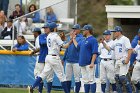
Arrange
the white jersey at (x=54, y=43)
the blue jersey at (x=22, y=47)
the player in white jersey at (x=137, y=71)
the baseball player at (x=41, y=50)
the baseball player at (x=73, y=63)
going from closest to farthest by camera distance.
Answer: the white jersey at (x=54, y=43) < the baseball player at (x=41, y=50) < the baseball player at (x=73, y=63) < the player in white jersey at (x=137, y=71) < the blue jersey at (x=22, y=47)

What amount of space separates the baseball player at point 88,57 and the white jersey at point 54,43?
2.21ft

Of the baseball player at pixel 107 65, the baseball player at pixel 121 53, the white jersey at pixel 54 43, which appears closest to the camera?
the white jersey at pixel 54 43

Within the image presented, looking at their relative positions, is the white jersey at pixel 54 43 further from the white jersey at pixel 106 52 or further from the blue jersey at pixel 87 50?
the white jersey at pixel 106 52

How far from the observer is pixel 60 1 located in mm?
27422

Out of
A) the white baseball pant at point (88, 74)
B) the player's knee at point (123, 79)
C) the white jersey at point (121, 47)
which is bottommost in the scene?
the player's knee at point (123, 79)

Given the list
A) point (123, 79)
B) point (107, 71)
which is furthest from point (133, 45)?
point (123, 79)

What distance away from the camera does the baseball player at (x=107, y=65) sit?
2261cm

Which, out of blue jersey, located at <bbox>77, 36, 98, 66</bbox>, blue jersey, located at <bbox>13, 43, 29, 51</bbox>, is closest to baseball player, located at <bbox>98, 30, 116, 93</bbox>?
blue jersey, located at <bbox>77, 36, 98, 66</bbox>

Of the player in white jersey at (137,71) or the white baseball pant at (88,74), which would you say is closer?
the white baseball pant at (88,74)

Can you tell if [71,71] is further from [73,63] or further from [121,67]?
[121,67]

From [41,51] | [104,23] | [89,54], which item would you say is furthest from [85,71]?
[104,23]

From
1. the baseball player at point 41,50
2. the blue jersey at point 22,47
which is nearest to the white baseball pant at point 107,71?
the baseball player at point 41,50

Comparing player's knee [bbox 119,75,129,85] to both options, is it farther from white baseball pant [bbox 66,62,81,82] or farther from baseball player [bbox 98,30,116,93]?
white baseball pant [bbox 66,62,81,82]

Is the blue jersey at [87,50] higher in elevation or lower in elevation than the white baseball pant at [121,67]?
higher
